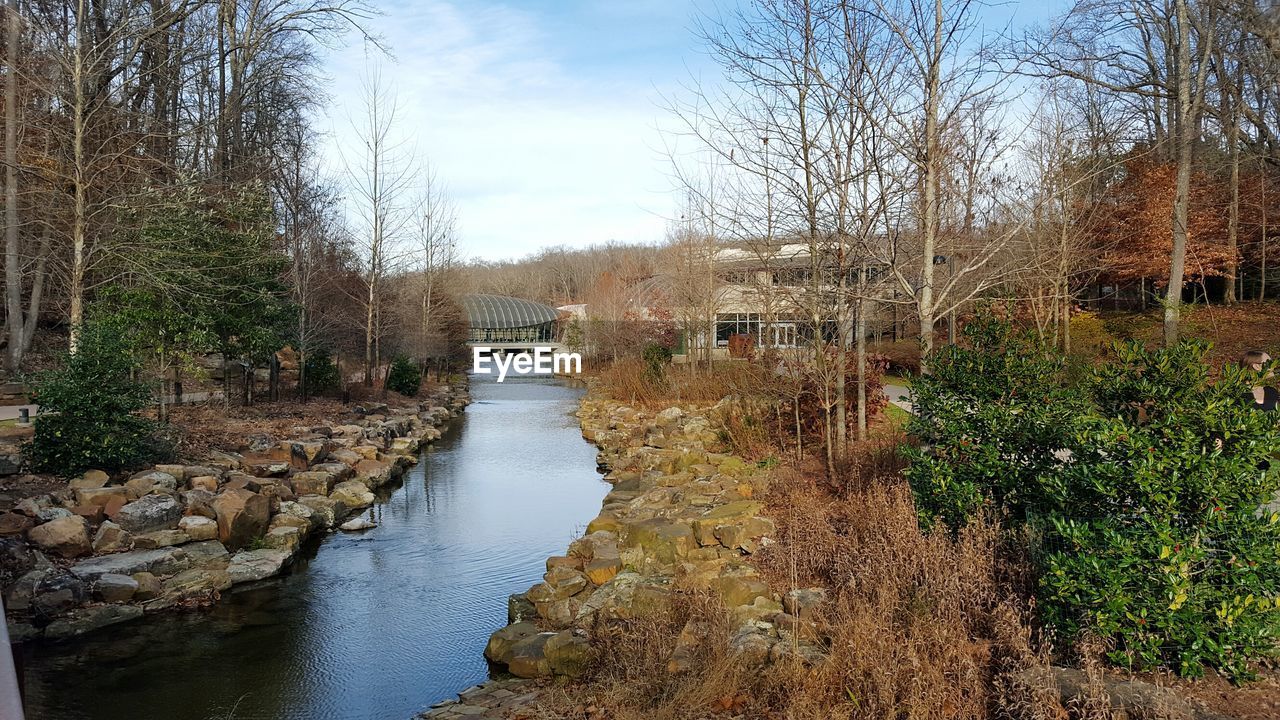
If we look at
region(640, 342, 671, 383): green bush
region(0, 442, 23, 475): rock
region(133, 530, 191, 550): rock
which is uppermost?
region(640, 342, 671, 383): green bush

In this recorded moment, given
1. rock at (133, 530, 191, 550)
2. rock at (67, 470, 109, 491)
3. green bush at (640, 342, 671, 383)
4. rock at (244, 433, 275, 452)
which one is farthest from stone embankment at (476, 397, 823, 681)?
green bush at (640, 342, 671, 383)

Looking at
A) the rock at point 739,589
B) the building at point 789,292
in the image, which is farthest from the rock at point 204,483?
the building at point 789,292

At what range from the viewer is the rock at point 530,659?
6.26 metres

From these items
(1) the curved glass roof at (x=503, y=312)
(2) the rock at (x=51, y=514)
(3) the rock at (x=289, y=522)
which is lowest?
(3) the rock at (x=289, y=522)

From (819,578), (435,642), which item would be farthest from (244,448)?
(819,578)

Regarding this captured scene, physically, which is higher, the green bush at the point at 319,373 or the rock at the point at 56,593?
the green bush at the point at 319,373

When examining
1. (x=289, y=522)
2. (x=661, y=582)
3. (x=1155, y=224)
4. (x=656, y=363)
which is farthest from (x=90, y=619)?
(x=1155, y=224)

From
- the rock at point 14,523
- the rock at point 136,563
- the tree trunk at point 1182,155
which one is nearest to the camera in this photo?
the rock at point 136,563

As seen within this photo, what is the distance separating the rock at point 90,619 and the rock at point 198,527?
65.3 inches

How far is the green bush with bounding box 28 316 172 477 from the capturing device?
32.2 ft

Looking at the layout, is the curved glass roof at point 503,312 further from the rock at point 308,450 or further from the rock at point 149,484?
the rock at point 149,484

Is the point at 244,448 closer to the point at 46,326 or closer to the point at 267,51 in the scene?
the point at 46,326

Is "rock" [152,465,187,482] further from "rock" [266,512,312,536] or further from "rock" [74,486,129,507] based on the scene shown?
"rock" [266,512,312,536]

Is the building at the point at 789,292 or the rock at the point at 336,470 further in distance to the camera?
the rock at the point at 336,470
